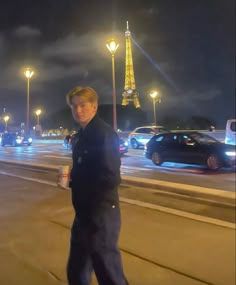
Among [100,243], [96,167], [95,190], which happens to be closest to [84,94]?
[96,167]

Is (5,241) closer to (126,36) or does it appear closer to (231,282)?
(231,282)

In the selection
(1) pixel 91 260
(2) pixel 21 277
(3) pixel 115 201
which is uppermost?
(3) pixel 115 201

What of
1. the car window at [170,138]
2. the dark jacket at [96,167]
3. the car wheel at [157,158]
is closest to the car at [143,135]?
the car wheel at [157,158]

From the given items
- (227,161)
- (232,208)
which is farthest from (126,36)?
(232,208)

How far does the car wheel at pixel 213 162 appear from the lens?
12077 millimetres

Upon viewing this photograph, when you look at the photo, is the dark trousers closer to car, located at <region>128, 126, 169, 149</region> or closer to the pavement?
the pavement

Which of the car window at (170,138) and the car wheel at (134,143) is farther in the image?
the car wheel at (134,143)

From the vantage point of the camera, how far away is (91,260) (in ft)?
9.26

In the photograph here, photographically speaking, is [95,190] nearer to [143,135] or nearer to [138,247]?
[138,247]

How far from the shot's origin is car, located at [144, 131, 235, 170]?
1208cm

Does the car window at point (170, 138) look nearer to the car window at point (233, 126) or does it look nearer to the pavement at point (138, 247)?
the car window at point (233, 126)

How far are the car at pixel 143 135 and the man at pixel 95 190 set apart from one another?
868 inches

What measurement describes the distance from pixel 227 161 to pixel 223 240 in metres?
7.73

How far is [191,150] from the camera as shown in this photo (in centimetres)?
1309
